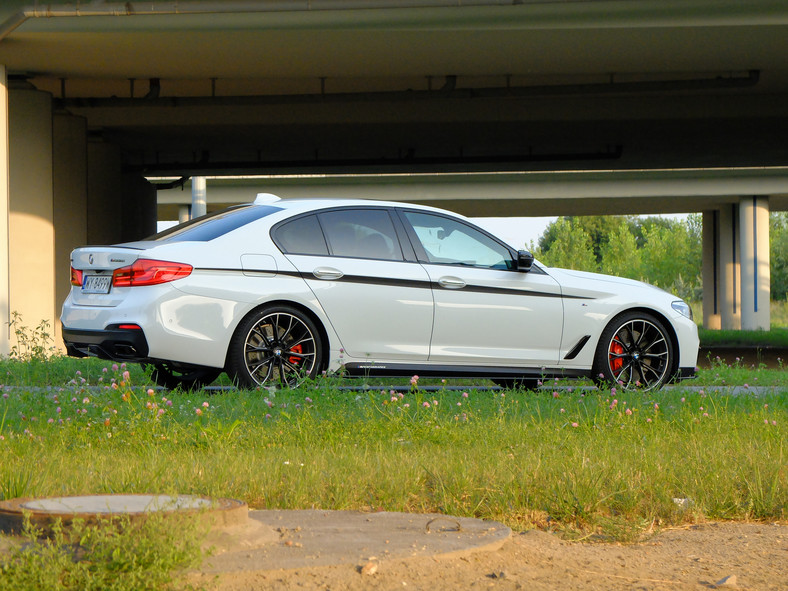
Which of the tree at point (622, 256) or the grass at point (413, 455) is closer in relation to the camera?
the grass at point (413, 455)

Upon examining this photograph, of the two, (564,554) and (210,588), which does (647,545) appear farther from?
(210,588)

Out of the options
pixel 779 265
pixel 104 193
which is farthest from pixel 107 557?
pixel 779 265

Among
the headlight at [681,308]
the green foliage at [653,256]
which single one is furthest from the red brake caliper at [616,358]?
the green foliage at [653,256]

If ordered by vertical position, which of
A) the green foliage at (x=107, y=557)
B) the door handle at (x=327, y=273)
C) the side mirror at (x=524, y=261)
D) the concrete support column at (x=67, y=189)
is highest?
the concrete support column at (x=67, y=189)

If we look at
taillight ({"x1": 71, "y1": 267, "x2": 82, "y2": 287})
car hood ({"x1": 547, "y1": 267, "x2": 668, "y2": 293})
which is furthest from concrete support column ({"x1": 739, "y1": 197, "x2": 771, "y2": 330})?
taillight ({"x1": 71, "y1": 267, "x2": 82, "y2": 287})

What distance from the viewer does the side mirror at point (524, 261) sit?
27.5 ft

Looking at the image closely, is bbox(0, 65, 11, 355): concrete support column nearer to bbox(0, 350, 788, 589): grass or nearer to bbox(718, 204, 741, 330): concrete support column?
bbox(0, 350, 788, 589): grass

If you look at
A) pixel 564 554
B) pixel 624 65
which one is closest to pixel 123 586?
pixel 564 554

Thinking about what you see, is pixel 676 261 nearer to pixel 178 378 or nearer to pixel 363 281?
pixel 178 378

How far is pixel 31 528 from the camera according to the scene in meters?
3.12

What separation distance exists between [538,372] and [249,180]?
2731 cm

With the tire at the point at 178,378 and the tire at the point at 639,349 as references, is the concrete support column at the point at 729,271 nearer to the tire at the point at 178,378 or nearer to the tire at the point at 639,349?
the tire at the point at 639,349

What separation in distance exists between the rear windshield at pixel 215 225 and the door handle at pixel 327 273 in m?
0.63

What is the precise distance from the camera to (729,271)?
39.8 metres
